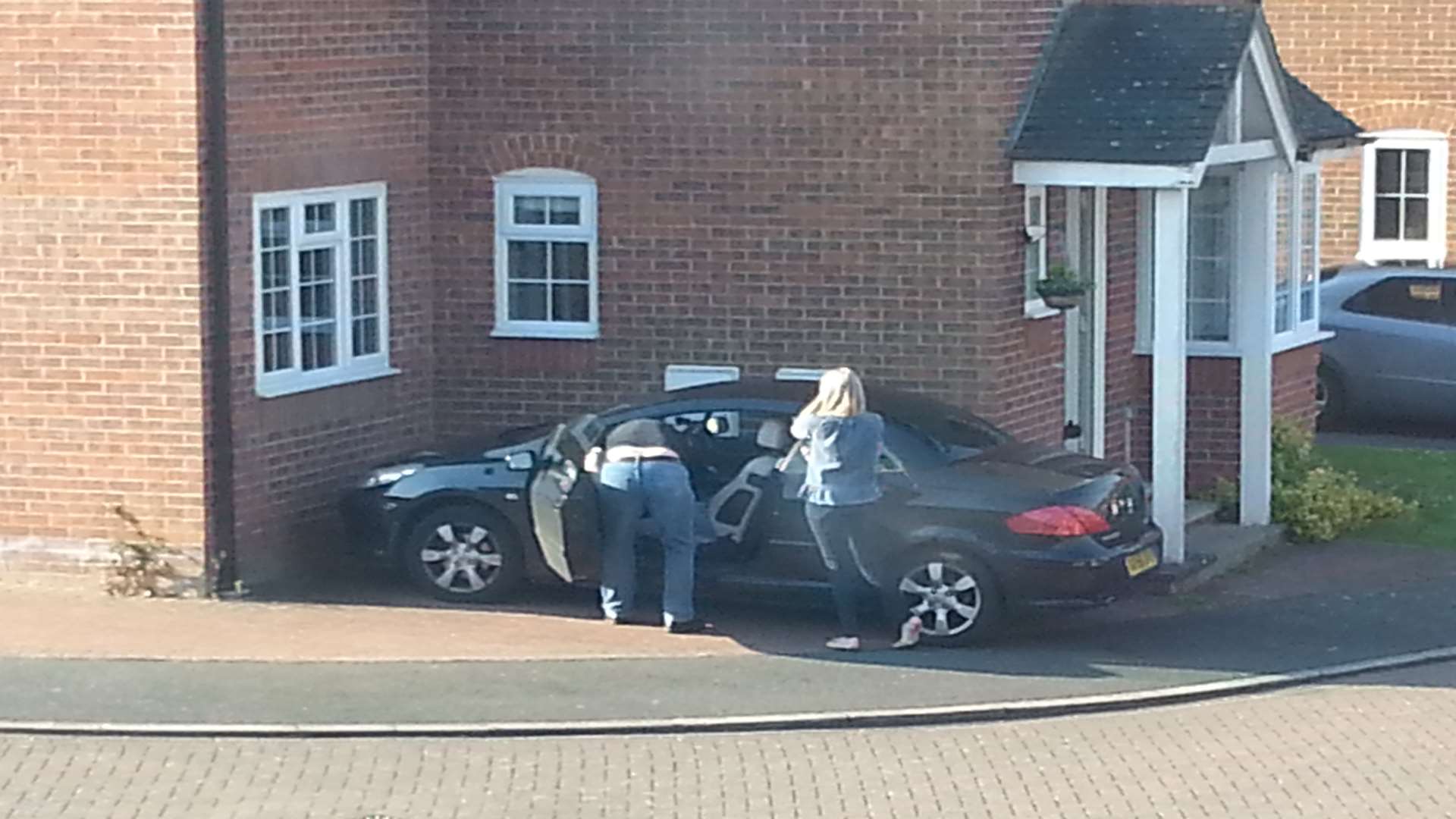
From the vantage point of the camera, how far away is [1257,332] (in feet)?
62.0

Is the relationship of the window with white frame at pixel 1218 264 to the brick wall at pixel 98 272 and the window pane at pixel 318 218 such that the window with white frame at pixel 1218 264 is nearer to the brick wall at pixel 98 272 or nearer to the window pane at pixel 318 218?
the window pane at pixel 318 218

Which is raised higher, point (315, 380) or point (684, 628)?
point (315, 380)

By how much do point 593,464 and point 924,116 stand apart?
3348 mm

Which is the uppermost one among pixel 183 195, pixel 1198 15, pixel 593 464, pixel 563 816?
pixel 1198 15

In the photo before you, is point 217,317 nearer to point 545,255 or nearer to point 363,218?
point 363,218

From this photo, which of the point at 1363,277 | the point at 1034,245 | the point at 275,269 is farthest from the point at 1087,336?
the point at 1363,277

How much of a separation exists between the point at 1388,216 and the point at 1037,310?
38.7ft

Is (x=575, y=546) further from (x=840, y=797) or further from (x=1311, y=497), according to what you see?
(x=1311, y=497)

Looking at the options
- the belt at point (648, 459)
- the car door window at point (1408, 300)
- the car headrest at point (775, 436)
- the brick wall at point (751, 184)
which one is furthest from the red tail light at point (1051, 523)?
the car door window at point (1408, 300)

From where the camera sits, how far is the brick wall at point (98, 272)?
16016mm

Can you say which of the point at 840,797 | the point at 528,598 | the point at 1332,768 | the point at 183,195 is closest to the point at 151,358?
the point at 183,195

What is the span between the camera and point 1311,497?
19344 mm

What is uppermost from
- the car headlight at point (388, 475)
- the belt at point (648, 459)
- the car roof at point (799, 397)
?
the car roof at point (799, 397)

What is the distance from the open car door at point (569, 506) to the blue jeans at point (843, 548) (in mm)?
1301
